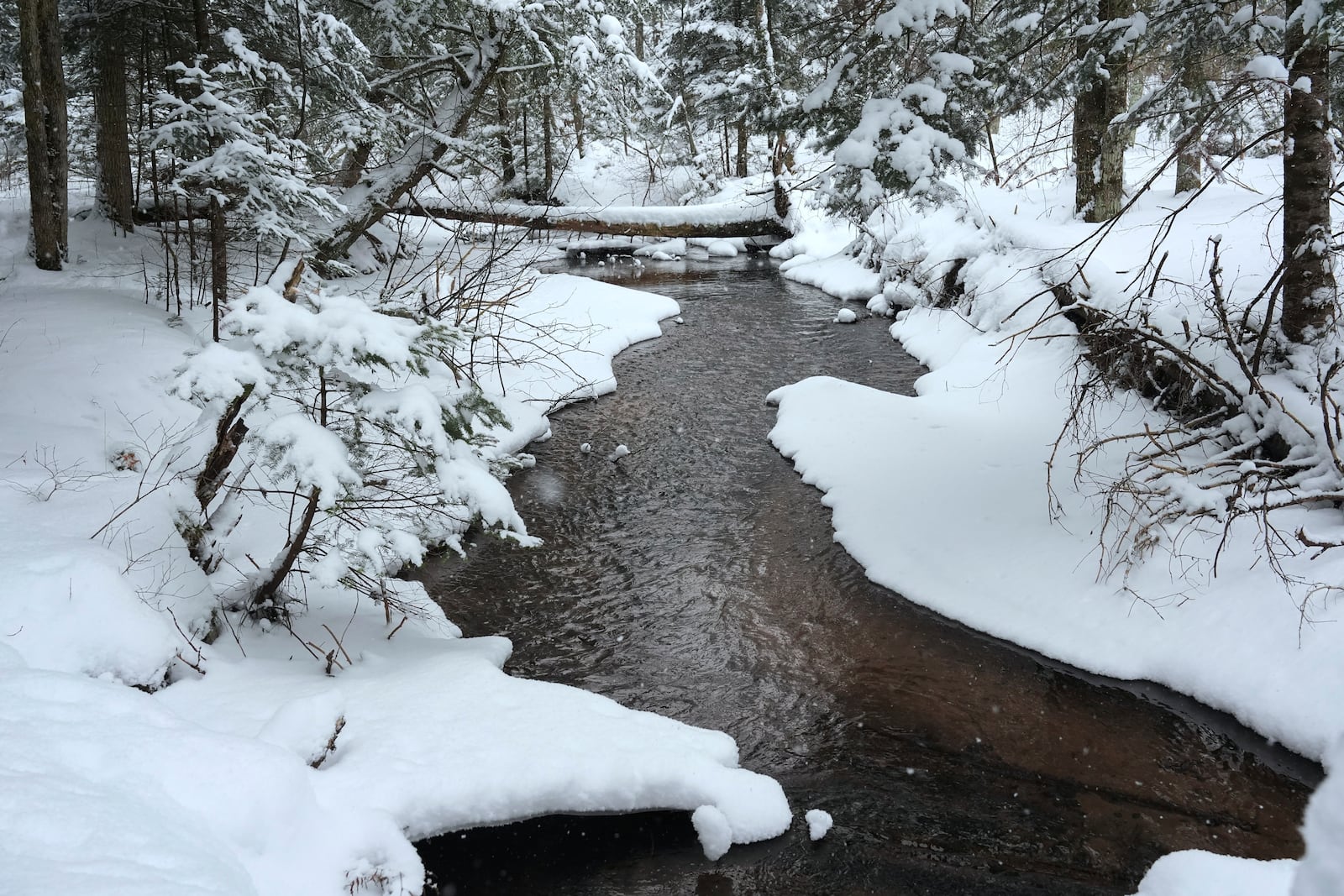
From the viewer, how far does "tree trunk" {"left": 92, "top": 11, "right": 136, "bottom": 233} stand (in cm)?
1291

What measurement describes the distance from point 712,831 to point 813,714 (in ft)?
4.53

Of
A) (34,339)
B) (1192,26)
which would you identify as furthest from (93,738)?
(1192,26)

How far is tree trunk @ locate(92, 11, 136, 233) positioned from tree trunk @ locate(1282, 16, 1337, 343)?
14824mm

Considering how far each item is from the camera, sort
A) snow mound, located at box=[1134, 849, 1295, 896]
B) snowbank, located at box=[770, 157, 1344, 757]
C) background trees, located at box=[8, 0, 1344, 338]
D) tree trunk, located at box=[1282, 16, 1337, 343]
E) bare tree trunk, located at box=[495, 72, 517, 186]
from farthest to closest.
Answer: bare tree trunk, located at box=[495, 72, 517, 186] → background trees, located at box=[8, 0, 1344, 338] → tree trunk, located at box=[1282, 16, 1337, 343] → snowbank, located at box=[770, 157, 1344, 757] → snow mound, located at box=[1134, 849, 1295, 896]

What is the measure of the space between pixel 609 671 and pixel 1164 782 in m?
3.44

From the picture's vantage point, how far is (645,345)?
47.3 ft

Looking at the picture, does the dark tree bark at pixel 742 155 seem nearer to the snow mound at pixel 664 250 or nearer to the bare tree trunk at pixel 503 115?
the snow mound at pixel 664 250

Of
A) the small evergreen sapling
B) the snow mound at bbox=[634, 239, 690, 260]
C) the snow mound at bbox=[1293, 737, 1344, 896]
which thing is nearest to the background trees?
the small evergreen sapling

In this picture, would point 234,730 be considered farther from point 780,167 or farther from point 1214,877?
point 780,167

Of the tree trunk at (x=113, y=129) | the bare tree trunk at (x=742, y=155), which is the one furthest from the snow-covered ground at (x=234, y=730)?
the bare tree trunk at (x=742, y=155)

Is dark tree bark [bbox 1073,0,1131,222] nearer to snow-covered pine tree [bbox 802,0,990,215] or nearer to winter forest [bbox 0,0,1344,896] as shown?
winter forest [bbox 0,0,1344,896]

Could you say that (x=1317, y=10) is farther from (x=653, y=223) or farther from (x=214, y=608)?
(x=653, y=223)

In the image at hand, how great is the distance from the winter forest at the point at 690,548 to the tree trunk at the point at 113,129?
1.24m


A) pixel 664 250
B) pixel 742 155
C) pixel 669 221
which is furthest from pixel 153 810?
pixel 742 155
